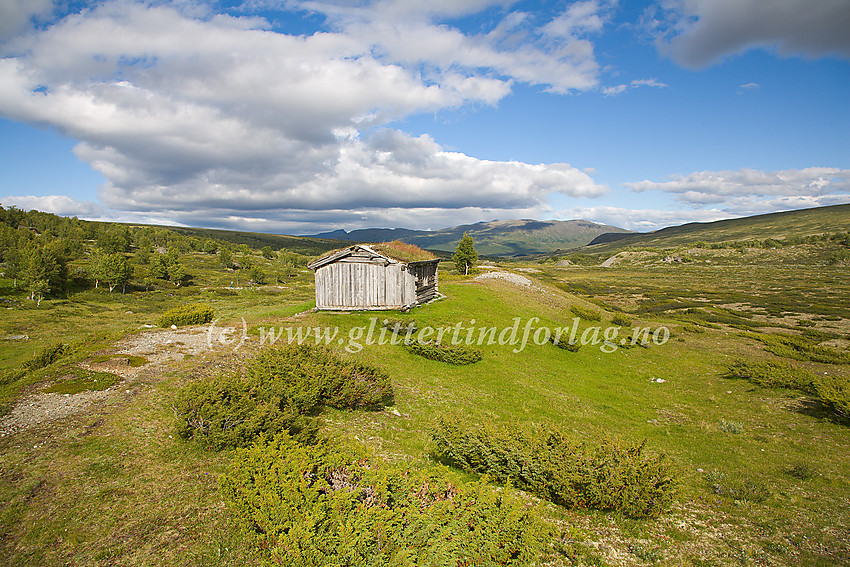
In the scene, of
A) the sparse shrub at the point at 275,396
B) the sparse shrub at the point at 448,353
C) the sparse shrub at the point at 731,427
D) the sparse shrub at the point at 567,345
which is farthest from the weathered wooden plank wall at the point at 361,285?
the sparse shrub at the point at 731,427

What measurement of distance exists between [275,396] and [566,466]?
7.09m

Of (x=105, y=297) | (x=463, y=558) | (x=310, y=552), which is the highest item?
(x=310, y=552)

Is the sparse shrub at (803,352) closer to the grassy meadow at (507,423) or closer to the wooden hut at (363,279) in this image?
the grassy meadow at (507,423)

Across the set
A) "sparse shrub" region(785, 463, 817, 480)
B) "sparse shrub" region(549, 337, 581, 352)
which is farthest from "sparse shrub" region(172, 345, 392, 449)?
"sparse shrub" region(549, 337, 581, 352)

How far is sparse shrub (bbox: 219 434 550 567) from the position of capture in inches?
178

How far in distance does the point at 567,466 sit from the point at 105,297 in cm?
6927

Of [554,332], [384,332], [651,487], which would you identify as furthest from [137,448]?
[554,332]

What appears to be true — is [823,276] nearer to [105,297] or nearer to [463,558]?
[463,558]

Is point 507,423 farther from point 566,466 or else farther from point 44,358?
point 44,358

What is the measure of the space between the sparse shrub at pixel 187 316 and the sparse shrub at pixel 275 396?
10.2 metres

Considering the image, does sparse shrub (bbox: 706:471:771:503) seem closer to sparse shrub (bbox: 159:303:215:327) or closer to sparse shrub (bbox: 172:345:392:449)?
sparse shrub (bbox: 172:345:392:449)

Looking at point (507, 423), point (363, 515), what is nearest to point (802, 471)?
point (507, 423)

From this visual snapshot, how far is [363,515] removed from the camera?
194 inches

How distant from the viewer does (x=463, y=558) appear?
15.9 feet
